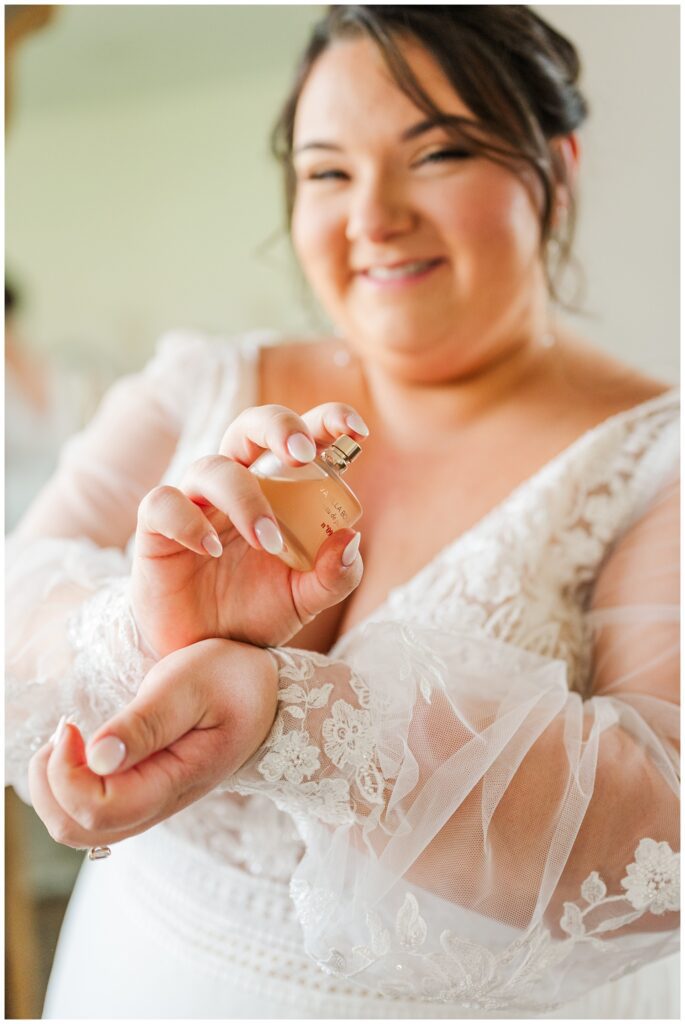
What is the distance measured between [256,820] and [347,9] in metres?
0.80

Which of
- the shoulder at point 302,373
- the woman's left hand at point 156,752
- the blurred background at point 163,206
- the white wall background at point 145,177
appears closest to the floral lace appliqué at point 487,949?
the woman's left hand at point 156,752

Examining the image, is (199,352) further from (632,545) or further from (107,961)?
(107,961)

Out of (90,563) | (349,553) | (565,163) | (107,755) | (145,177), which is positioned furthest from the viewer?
(145,177)

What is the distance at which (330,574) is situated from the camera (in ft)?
1.89

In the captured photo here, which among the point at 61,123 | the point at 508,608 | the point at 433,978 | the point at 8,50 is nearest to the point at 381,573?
the point at 508,608

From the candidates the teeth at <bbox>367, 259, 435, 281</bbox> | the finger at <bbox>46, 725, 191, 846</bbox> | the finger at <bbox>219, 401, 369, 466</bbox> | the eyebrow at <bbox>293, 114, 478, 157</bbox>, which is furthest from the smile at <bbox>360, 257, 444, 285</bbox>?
the finger at <bbox>46, 725, 191, 846</bbox>

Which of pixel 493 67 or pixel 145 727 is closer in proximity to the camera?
pixel 145 727

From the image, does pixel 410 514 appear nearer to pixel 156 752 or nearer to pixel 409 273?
pixel 409 273

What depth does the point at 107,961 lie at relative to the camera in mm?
856

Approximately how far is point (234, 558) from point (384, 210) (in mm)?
428

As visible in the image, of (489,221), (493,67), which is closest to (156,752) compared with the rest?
(489,221)

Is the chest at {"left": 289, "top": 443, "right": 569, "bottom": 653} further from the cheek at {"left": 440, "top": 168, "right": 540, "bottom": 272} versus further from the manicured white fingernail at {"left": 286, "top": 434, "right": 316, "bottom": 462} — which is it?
the manicured white fingernail at {"left": 286, "top": 434, "right": 316, "bottom": 462}

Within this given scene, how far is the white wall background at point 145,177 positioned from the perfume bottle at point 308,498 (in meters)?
1.45

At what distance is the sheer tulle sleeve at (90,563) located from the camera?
0.68 metres
